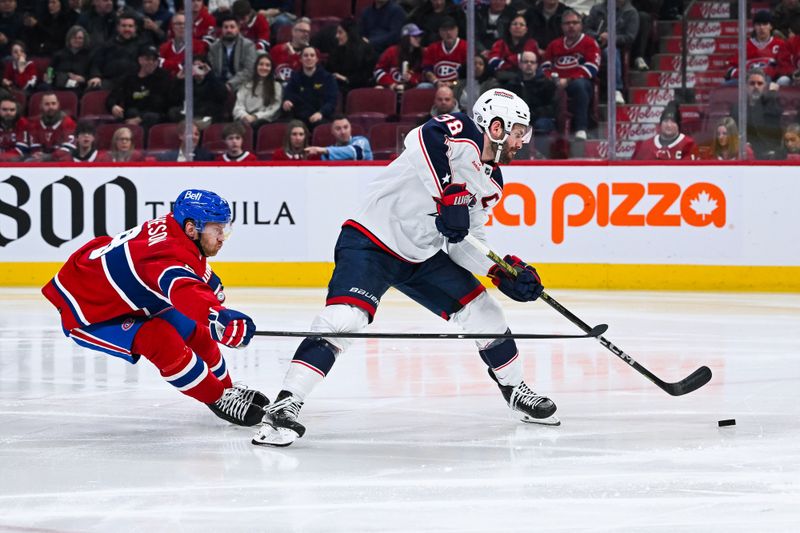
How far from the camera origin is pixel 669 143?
329 inches

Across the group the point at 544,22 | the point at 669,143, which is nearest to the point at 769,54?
the point at 669,143

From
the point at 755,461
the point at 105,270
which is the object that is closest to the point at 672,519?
the point at 755,461

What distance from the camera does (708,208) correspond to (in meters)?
8.27

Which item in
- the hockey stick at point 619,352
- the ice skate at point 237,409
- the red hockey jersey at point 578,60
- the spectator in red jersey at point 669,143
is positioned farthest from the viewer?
the red hockey jersey at point 578,60

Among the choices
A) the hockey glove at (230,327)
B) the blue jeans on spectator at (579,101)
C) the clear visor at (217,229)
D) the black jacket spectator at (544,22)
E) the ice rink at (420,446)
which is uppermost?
the black jacket spectator at (544,22)

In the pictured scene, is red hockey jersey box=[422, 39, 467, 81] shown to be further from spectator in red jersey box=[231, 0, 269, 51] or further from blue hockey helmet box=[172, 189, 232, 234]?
blue hockey helmet box=[172, 189, 232, 234]

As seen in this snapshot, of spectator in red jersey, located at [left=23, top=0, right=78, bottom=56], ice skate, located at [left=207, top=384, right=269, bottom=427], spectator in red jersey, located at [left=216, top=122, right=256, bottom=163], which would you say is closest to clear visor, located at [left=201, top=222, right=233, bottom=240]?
ice skate, located at [left=207, top=384, right=269, bottom=427]

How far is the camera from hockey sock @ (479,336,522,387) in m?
4.31

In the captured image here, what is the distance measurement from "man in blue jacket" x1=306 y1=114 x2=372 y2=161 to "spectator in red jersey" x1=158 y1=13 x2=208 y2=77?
1.08 m

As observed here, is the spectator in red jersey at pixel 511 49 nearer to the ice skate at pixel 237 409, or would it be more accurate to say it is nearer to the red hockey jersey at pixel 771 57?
the red hockey jersey at pixel 771 57

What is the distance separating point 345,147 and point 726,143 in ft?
8.00

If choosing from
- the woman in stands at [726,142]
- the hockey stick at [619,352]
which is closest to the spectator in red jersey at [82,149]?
the woman in stands at [726,142]

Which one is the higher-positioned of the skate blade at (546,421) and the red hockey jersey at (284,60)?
the red hockey jersey at (284,60)

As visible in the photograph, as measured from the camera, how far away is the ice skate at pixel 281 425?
3885 millimetres
